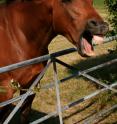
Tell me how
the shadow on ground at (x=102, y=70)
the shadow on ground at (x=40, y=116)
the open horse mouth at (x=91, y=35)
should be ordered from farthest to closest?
the shadow on ground at (x=102, y=70)
the shadow on ground at (x=40, y=116)
the open horse mouth at (x=91, y=35)

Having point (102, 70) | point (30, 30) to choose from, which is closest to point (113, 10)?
point (102, 70)

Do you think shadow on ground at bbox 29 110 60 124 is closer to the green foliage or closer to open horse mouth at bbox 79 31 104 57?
the green foliage

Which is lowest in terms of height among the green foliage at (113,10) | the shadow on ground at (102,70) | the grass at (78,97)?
the shadow on ground at (102,70)

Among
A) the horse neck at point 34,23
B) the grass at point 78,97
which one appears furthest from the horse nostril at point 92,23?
the grass at point 78,97

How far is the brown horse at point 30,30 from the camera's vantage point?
3.66m

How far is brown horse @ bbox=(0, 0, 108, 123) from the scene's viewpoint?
3.66 metres

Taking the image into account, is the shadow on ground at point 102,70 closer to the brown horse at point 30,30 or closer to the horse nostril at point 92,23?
the brown horse at point 30,30

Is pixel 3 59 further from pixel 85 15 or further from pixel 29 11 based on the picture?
pixel 85 15

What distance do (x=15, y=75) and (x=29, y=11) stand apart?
683 mm

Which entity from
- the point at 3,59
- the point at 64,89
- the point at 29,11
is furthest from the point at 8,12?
the point at 64,89

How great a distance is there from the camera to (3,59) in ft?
13.1

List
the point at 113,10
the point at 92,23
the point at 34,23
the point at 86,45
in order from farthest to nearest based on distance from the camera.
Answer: the point at 113,10, the point at 34,23, the point at 86,45, the point at 92,23

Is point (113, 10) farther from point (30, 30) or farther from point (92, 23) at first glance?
point (92, 23)

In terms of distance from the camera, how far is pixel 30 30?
403cm
